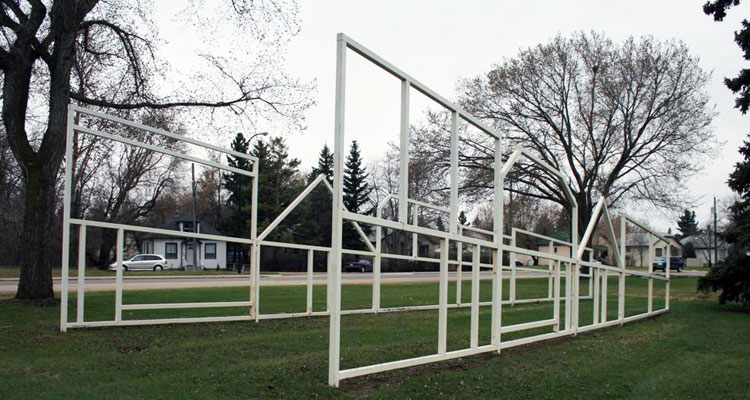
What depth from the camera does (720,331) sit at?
10641 millimetres

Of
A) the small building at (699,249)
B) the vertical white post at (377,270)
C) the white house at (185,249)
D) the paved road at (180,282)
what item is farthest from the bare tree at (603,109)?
the small building at (699,249)

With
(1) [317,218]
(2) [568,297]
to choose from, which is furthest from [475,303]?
(1) [317,218]

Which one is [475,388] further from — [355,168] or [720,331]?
[355,168]

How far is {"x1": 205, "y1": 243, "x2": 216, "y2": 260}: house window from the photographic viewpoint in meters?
53.0

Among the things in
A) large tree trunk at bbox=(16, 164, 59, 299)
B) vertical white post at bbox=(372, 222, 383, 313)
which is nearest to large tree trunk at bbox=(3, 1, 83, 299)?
large tree trunk at bbox=(16, 164, 59, 299)

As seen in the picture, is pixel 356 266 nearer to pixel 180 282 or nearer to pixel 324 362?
pixel 180 282

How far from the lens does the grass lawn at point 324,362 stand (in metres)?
5.17

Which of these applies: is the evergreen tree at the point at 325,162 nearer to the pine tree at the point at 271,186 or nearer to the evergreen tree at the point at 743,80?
the pine tree at the point at 271,186

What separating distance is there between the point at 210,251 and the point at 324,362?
48.8 metres

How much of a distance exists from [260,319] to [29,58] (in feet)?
22.2

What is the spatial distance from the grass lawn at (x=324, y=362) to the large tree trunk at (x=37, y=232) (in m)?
0.81

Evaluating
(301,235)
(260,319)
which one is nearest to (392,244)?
(301,235)

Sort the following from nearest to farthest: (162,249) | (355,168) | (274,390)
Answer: (274,390) < (355,168) < (162,249)

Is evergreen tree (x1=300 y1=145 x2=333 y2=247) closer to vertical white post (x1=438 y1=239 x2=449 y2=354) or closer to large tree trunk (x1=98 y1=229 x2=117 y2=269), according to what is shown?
large tree trunk (x1=98 y1=229 x2=117 y2=269)
